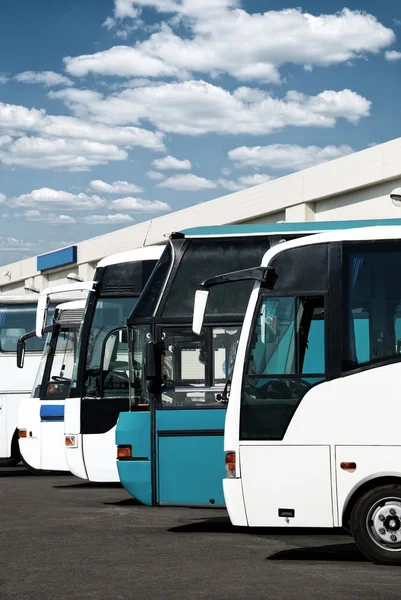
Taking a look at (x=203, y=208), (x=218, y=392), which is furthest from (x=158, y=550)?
(x=203, y=208)

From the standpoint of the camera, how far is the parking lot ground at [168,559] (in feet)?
26.9

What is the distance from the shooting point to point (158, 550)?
409 inches

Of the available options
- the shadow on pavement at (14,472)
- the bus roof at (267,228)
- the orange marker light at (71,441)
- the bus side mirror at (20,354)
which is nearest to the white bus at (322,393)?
the bus roof at (267,228)

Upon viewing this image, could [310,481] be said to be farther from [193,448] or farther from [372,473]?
[193,448]

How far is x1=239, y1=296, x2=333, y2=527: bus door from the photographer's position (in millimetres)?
9484

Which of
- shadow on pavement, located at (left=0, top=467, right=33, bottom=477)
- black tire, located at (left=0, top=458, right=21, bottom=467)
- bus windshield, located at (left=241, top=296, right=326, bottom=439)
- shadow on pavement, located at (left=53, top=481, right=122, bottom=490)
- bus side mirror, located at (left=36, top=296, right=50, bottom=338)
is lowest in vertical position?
shadow on pavement, located at (left=53, top=481, right=122, bottom=490)

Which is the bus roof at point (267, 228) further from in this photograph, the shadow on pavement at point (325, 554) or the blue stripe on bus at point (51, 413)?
the blue stripe on bus at point (51, 413)

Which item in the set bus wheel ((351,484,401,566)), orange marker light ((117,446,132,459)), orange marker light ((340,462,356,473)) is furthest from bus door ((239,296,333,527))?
orange marker light ((117,446,132,459))

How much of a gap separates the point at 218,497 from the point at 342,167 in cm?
2257

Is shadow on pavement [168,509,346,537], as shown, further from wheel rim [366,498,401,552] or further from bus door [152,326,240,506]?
wheel rim [366,498,401,552]

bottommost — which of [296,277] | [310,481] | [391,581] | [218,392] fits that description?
[391,581]

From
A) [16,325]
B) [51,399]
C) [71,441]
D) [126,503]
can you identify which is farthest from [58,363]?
[126,503]

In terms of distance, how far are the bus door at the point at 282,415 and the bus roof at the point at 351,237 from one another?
448mm

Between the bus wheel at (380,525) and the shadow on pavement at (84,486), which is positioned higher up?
the bus wheel at (380,525)
